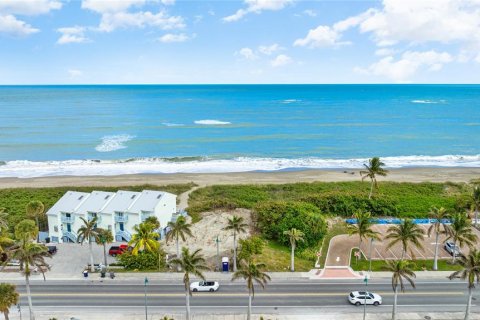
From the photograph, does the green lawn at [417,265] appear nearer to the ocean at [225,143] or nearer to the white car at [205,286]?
the white car at [205,286]

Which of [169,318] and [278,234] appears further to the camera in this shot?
[278,234]

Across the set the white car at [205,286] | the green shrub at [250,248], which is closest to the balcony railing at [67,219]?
the white car at [205,286]

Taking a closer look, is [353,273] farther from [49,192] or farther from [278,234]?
[49,192]

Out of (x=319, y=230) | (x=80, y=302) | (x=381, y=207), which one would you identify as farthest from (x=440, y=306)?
(x=80, y=302)

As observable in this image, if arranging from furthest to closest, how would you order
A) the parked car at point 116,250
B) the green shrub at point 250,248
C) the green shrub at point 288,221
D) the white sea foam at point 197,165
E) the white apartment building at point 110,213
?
the white sea foam at point 197,165 < the white apartment building at point 110,213 < the green shrub at point 288,221 < the parked car at point 116,250 < the green shrub at point 250,248

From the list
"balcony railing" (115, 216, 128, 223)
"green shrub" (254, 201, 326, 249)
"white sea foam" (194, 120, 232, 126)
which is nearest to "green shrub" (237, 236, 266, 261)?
"green shrub" (254, 201, 326, 249)

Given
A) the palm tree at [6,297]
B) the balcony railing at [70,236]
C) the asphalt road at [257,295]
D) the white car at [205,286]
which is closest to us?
the palm tree at [6,297]

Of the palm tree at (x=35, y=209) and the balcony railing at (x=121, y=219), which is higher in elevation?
the palm tree at (x=35, y=209)
